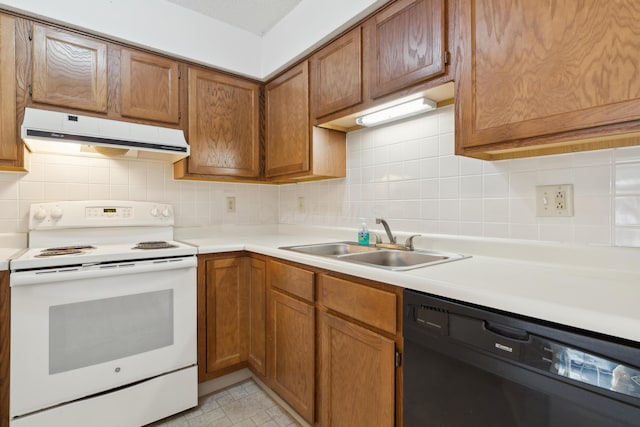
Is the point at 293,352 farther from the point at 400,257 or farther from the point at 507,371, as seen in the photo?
the point at 507,371

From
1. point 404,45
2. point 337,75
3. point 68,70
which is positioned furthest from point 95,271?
point 404,45

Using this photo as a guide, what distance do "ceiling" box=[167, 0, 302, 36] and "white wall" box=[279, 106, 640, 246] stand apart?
94 centimetres

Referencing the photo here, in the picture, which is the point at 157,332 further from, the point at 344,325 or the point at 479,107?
the point at 479,107

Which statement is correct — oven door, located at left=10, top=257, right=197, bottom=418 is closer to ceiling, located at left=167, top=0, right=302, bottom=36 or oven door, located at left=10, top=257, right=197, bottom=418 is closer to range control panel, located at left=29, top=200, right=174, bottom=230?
range control panel, located at left=29, top=200, right=174, bottom=230

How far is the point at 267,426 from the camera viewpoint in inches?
63.8

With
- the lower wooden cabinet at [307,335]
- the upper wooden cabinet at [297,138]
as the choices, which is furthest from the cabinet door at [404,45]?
the lower wooden cabinet at [307,335]

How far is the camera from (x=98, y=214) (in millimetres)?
1942

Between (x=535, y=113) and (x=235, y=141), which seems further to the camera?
(x=235, y=141)

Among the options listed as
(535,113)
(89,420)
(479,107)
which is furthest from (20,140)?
(535,113)

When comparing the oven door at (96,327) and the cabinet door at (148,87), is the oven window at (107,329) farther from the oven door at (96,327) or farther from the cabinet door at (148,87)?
the cabinet door at (148,87)

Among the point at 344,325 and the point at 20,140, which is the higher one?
the point at 20,140

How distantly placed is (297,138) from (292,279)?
0.96 meters

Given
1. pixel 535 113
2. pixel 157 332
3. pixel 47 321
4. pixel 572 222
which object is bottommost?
pixel 157 332

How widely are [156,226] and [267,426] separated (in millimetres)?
1409
